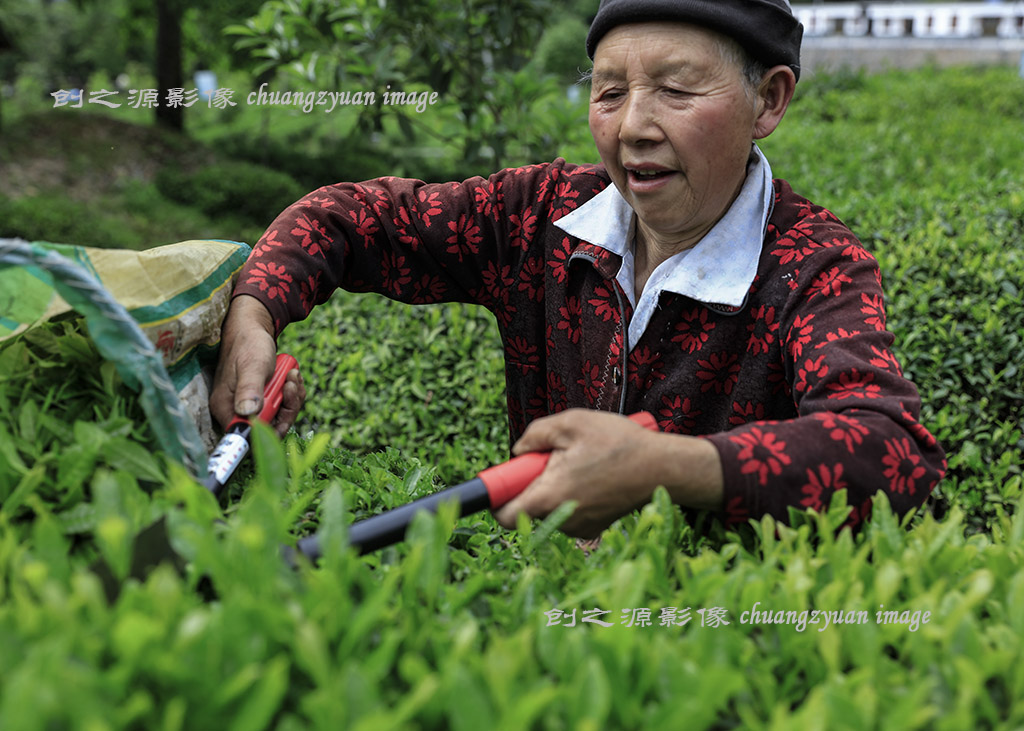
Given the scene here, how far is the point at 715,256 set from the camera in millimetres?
2016

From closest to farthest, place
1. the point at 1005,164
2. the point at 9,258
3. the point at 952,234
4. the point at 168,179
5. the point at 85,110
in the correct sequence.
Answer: the point at 9,258
the point at 952,234
the point at 1005,164
the point at 168,179
the point at 85,110

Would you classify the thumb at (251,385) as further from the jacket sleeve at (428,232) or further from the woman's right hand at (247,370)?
the jacket sleeve at (428,232)

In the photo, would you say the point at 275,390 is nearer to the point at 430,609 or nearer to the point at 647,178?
the point at 430,609

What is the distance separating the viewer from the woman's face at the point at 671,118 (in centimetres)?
182

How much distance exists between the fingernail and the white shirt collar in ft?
3.10

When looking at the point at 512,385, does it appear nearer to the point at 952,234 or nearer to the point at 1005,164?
the point at 952,234

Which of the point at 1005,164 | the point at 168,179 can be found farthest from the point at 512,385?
the point at 168,179

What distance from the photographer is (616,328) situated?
85.3 inches

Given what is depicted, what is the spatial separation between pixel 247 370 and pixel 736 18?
1209 mm

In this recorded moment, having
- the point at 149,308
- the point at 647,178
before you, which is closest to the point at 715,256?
the point at 647,178

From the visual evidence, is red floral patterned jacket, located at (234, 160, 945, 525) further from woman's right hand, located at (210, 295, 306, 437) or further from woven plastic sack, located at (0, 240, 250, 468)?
woven plastic sack, located at (0, 240, 250, 468)

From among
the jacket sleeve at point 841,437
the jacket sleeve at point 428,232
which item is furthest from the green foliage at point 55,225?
the jacket sleeve at point 841,437

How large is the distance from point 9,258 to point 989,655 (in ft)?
4.32

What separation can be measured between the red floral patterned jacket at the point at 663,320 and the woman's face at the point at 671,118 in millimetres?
207
